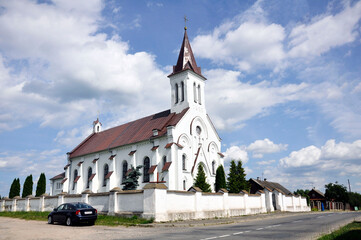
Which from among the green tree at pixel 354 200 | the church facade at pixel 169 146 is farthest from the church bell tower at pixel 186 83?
the green tree at pixel 354 200

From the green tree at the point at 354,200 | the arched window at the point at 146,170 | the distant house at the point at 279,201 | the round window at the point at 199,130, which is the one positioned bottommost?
the green tree at the point at 354,200

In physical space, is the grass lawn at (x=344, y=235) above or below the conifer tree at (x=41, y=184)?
below

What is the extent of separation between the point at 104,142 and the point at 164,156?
14.6 m

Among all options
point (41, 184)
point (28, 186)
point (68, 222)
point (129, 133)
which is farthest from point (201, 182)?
point (28, 186)

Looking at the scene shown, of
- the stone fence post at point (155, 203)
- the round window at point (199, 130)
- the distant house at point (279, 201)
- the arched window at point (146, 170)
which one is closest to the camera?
the stone fence post at point (155, 203)

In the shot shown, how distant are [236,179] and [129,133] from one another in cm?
1589

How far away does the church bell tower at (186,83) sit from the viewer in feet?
115

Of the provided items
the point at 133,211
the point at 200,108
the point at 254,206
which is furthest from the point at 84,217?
the point at 200,108

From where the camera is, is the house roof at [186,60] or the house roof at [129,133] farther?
the house roof at [186,60]

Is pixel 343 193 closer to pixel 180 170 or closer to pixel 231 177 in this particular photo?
pixel 231 177

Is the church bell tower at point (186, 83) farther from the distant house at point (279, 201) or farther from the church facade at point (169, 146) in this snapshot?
the distant house at point (279, 201)

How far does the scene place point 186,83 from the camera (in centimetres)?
3497

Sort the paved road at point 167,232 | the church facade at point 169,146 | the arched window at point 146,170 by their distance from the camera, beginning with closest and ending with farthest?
the paved road at point 167,232
the church facade at point 169,146
the arched window at point 146,170

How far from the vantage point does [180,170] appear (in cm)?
2980
